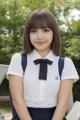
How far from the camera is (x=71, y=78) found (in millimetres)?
2012

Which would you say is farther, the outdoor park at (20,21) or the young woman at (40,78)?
the outdoor park at (20,21)

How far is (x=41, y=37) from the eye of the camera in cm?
200

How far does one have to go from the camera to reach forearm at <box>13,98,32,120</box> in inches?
74.5

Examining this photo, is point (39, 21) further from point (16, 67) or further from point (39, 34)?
point (16, 67)

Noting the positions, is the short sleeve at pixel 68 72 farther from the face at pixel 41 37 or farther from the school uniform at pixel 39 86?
the face at pixel 41 37

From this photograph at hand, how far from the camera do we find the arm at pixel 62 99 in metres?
1.93

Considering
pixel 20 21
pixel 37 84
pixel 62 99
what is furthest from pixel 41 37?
pixel 20 21

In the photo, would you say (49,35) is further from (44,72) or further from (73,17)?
(73,17)

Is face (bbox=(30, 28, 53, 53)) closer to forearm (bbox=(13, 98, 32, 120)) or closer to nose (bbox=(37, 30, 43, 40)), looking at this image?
nose (bbox=(37, 30, 43, 40))

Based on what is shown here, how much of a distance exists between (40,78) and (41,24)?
1.07ft

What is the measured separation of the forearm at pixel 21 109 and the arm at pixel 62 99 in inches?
6.4

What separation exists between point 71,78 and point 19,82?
0.32m

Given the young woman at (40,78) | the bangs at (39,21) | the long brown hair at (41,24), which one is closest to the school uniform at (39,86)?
the young woman at (40,78)

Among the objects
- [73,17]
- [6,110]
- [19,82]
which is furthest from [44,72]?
[73,17]
